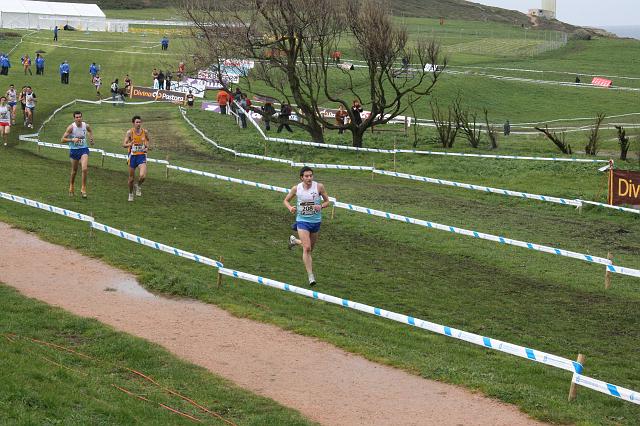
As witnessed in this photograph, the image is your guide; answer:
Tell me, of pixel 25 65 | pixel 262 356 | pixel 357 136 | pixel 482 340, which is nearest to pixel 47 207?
pixel 262 356

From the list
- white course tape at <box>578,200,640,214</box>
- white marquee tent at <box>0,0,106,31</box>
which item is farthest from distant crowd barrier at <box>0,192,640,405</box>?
white marquee tent at <box>0,0,106,31</box>

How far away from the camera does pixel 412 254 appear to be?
19.8 meters

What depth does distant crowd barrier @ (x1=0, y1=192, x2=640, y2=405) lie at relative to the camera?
10.6 m

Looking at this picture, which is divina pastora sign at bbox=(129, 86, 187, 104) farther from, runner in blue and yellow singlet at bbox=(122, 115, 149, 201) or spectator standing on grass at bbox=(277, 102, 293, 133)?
runner in blue and yellow singlet at bbox=(122, 115, 149, 201)

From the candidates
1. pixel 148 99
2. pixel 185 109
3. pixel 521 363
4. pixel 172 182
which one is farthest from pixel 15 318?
pixel 148 99

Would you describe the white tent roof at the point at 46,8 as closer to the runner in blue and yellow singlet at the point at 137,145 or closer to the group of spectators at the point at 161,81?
the group of spectators at the point at 161,81

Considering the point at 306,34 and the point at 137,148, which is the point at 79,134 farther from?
the point at 306,34

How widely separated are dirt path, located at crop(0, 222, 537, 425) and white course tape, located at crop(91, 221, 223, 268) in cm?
113

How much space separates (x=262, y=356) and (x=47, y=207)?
10.0 m

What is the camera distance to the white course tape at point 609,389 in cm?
998

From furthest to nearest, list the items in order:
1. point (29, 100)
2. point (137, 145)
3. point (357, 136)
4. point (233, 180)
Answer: point (29, 100) < point (357, 136) < point (233, 180) < point (137, 145)

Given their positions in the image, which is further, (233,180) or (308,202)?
(233,180)

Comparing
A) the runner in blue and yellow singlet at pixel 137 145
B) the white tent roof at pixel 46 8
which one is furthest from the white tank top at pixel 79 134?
the white tent roof at pixel 46 8

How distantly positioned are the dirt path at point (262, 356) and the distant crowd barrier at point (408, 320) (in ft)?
2.53
